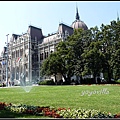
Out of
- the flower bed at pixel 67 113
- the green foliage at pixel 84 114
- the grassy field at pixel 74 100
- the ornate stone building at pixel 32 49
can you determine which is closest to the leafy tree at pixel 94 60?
the grassy field at pixel 74 100

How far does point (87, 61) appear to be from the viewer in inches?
1471

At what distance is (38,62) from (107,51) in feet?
117

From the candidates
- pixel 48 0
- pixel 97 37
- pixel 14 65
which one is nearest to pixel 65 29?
pixel 14 65

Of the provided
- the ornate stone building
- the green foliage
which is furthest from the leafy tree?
the green foliage

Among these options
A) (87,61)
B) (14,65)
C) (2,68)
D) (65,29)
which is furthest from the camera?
(2,68)

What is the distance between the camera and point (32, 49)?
2832 inches

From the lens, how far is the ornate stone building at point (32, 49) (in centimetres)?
6725

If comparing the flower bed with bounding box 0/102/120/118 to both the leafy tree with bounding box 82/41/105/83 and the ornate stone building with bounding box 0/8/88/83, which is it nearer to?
the leafy tree with bounding box 82/41/105/83

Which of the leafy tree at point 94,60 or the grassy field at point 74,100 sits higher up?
the leafy tree at point 94,60

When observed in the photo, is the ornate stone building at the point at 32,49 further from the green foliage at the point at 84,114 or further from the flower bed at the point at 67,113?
the green foliage at the point at 84,114

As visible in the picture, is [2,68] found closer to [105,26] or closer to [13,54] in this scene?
[13,54]

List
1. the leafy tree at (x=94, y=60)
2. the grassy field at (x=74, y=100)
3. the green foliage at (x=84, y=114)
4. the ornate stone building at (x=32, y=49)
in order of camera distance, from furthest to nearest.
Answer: the ornate stone building at (x=32, y=49), the leafy tree at (x=94, y=60), the grassy field at (x=74, y=100), the green foliage at (x=84, y=114)

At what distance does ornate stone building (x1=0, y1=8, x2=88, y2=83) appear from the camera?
221 ft

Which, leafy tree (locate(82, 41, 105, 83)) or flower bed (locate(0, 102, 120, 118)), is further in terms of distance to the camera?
leafy tree (locate(82, 41, 105, 83))
